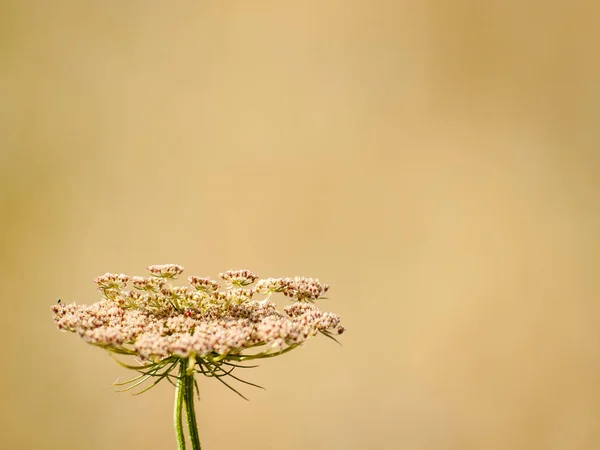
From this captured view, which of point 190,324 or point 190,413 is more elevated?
point 190,324

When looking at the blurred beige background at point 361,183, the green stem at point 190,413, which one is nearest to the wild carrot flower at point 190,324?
the green stem at point 190,413

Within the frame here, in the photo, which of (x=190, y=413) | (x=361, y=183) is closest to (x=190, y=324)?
(x=190, y=413)

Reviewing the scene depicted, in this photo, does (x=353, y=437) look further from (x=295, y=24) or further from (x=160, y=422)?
(x=295, y=24)

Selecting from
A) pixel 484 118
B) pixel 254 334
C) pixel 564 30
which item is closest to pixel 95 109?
pixel 484 118

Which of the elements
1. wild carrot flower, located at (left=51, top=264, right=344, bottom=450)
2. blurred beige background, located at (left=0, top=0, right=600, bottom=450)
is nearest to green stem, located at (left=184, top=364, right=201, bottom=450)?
wild carrot flower, located at (left=51, top=264, right=344, bottom=450)

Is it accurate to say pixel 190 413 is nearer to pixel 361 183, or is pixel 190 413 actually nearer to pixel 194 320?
pixel 194 320

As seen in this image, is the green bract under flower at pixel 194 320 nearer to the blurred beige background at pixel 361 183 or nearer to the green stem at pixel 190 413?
the green stem at pixel 190 413
